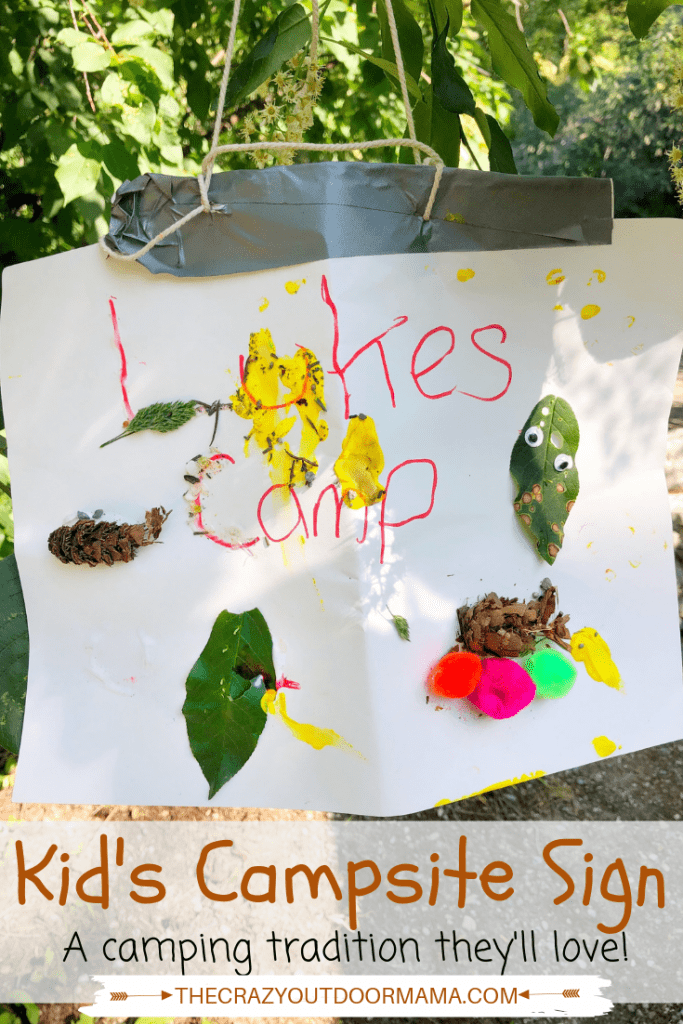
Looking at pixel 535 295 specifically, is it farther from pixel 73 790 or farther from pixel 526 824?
pixel 526 824

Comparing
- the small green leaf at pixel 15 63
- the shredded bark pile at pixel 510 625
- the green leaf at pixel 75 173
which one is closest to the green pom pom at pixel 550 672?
the shredded bark pile at pixel 510 625

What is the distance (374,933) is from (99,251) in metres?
1.44

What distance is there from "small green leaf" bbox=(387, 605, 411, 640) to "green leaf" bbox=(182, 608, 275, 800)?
0.33 feet

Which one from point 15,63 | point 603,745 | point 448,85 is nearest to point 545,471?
point 603,745

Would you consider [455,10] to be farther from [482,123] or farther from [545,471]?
[545,471]

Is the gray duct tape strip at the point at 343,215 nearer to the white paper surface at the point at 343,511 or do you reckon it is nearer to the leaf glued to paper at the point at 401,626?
the white paper surface at the point at 343,511

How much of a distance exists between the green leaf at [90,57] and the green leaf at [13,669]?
78 cm

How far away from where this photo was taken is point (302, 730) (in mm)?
519

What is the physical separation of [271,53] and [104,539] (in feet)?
1.48

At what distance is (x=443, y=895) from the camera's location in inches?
58.4

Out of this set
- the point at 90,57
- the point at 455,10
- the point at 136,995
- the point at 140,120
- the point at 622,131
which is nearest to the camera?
the point at 455,10

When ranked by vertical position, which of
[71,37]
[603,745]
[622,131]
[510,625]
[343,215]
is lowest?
[603,745]

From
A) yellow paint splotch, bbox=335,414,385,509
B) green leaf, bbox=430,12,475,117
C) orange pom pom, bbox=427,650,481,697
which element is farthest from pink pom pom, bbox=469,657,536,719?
green leaf, bbox=430,12,475,117

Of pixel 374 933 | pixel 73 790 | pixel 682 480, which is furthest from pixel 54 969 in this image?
pixel 682 480
